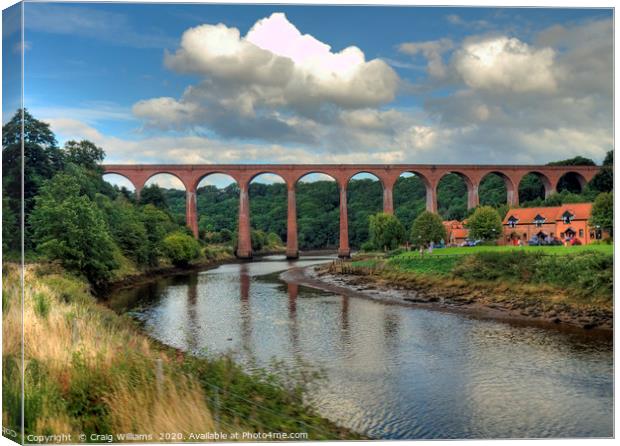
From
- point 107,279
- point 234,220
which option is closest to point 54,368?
point 107,279

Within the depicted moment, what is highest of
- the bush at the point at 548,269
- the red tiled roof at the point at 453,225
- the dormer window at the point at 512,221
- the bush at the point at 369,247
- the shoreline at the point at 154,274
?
the dormer window at the point at 512,221

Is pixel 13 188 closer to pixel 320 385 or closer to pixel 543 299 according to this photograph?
pixel 320 385

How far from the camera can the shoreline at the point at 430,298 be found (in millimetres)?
22553

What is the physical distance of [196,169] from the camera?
2825 inches

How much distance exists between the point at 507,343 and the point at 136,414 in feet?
50.2

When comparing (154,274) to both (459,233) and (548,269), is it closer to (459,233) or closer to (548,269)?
(548,269)

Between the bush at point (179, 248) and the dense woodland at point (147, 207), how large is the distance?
0.11m

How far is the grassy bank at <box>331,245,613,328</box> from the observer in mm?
21438

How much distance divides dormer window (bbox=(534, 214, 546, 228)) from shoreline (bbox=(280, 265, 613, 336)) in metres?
13.9

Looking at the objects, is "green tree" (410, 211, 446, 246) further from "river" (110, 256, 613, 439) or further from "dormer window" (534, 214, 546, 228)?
"river" (110, 256, 613, 439)

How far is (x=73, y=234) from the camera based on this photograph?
2900 centimetres

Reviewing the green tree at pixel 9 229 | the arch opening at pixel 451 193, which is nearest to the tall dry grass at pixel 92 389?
the green tree at pixel 9 229

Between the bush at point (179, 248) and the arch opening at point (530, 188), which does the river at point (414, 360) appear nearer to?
the bush at point (179, 248)

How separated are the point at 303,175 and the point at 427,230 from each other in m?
24.1
